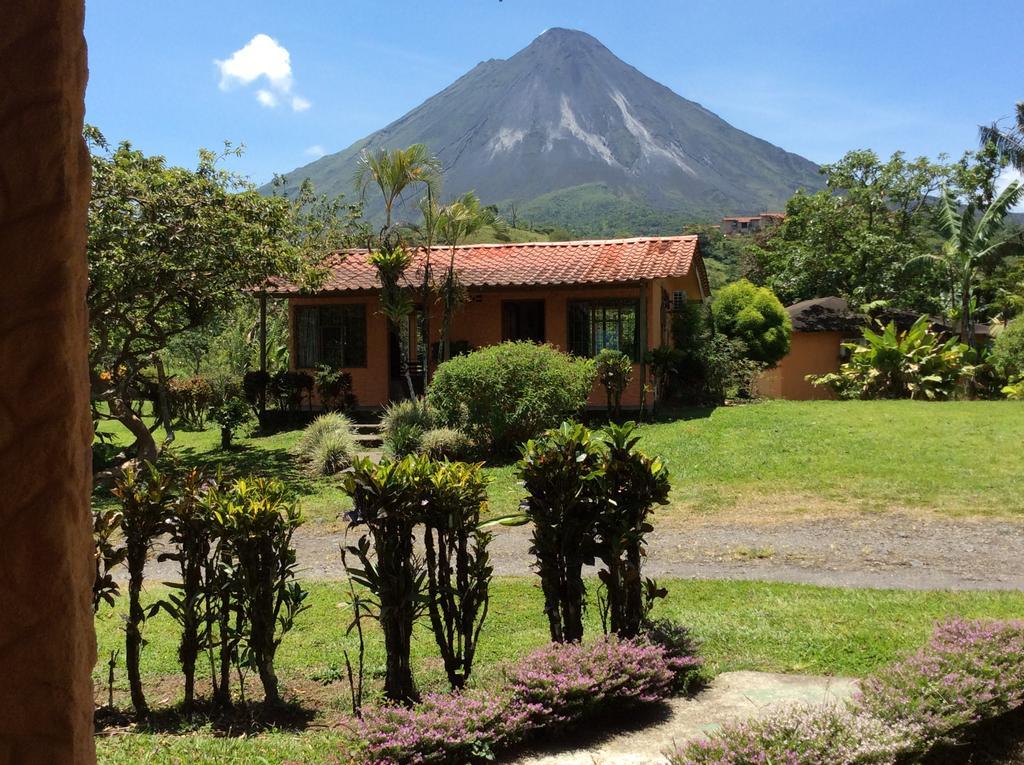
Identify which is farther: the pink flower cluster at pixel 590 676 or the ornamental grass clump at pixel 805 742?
the pink flower cluster at pixel 590 676

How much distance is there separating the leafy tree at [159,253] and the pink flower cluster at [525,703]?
8737 millimetres

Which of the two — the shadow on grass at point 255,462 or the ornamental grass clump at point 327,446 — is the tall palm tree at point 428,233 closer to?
the ornamental grass clump at point 327,446

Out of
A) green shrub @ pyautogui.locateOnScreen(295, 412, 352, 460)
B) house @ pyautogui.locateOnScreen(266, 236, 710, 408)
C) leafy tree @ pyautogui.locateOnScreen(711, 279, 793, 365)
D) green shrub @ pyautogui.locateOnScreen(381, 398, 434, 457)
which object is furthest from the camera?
leafy tree @ pyautogui.locateOnScreen(711, 279, 793, 365)

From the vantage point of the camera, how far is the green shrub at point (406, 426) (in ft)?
45.8

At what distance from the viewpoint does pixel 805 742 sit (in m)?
3.13

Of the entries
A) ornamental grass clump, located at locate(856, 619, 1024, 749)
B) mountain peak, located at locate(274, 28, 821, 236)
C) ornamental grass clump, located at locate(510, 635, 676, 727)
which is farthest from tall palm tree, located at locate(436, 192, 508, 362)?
mountain peak, located at locate(274, 28, 821, 236)

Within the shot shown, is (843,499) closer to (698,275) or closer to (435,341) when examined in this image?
(435,341)

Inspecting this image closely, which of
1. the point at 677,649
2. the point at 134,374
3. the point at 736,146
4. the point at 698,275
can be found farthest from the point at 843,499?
the point at 736,146

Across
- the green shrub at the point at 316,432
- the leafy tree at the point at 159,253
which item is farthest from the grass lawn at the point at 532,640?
the green shrub at the point at 316,432

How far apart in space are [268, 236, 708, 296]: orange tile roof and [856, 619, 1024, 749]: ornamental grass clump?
13219 mm

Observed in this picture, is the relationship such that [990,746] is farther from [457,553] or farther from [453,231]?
[453,231]

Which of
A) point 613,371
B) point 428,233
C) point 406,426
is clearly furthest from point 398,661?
point 428,233

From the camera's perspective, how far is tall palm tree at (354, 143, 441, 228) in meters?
16.3

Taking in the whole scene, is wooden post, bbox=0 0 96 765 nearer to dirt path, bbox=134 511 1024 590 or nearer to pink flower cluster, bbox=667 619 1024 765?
pink flower cluster, bbox=667 619 1024 765
